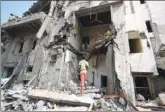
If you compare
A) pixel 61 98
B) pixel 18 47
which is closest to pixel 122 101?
pixel 61 98

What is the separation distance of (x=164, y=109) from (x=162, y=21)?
7.61m

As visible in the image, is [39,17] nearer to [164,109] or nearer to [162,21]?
[162,21]

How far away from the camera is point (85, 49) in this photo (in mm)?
16719

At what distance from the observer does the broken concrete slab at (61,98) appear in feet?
25.9

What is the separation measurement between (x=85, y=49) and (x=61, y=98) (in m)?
9.12

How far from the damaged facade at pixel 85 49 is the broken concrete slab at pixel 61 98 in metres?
3.49

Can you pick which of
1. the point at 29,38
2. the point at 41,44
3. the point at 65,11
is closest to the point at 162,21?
the point at 65,11

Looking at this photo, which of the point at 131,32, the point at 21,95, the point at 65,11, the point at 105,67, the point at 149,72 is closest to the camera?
the point at 21,95

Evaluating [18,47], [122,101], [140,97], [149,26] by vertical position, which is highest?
[149,26]

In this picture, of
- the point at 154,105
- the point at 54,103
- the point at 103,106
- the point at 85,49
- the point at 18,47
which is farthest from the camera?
the point at 18,47

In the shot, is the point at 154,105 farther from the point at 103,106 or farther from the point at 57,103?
the point at 57,103

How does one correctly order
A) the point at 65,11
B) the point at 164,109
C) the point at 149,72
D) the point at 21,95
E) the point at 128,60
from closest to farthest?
the point at 164,109 < the point at 21,95 < the point at 149,72 < the point at 128,60 < the point at 65,11

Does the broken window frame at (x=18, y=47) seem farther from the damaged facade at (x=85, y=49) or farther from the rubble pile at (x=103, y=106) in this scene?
the rubble pile at (x=103, y=106)

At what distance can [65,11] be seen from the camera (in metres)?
16.5
